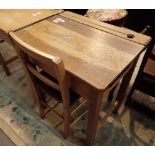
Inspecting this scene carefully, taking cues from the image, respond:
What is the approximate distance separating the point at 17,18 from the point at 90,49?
682 millimetres

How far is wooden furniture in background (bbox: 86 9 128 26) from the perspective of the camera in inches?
66.8

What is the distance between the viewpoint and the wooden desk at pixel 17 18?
3.98 ft

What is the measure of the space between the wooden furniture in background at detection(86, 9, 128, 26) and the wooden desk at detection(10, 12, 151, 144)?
17.5 inches

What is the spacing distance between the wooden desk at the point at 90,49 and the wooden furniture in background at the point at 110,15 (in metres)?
0.44

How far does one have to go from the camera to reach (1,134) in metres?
1.46

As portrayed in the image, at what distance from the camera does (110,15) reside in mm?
1749

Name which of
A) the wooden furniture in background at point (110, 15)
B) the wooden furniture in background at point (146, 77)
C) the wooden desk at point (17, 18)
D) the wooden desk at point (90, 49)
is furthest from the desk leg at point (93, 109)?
the wooden furniture in background at point (110, 15)

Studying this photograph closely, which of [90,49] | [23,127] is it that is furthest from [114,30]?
[23,127]

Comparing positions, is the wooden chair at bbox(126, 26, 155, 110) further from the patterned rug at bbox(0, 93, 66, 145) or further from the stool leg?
the stool leg

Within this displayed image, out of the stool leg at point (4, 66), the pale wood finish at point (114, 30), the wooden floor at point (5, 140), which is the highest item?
the pale wood finish at point (114, 30)

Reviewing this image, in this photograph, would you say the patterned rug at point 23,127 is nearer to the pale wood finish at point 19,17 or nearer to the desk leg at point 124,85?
the desk leg at point 124,85

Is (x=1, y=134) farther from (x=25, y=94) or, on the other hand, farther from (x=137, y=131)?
(x=137, y=131)

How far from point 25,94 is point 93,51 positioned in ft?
3.35

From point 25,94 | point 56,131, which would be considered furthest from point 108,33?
point 25,94
